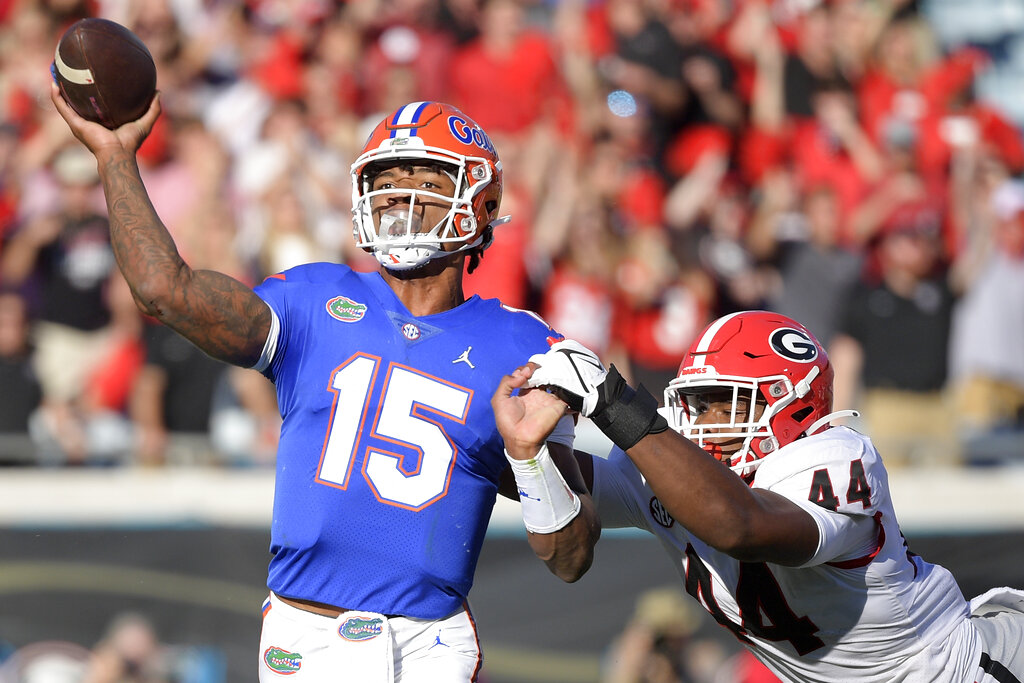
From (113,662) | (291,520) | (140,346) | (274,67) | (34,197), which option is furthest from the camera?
(274,67)

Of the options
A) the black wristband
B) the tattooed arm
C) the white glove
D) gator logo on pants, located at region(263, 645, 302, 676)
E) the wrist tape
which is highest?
the tattooed arm

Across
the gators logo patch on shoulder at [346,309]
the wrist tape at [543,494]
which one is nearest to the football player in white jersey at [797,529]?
the wrist tape at [543,494]

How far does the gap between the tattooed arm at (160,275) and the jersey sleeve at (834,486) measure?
1446mm

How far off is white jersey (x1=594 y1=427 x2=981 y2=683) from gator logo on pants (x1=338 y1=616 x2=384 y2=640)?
37.9 inches

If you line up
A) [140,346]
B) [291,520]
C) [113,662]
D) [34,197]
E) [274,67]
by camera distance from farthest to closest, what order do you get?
[274,67] < [34,197] < [140,346] < [113,662] < [291,520]

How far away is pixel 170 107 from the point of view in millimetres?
8438

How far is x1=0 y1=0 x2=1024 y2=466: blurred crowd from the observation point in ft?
24.1

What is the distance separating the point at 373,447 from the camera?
3.43m

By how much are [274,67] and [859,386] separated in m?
4.45

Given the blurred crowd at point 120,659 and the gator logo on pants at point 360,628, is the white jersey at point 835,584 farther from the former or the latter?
the blurred crowd at point 120,659

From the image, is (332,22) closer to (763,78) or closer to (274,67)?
(274,67)

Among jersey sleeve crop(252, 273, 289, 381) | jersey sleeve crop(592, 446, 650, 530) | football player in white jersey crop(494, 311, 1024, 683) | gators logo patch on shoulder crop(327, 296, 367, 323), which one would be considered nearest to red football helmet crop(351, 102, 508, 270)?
gators logo patch on shoulder crop(327, 296, 367, 323)

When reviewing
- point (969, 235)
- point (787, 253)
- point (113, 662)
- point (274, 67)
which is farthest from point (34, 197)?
point (969, 235)

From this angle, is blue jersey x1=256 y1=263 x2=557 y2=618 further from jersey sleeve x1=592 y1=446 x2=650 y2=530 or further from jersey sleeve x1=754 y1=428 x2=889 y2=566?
jersey sleeve x1=754 y1=428 x2=889 y2=566
